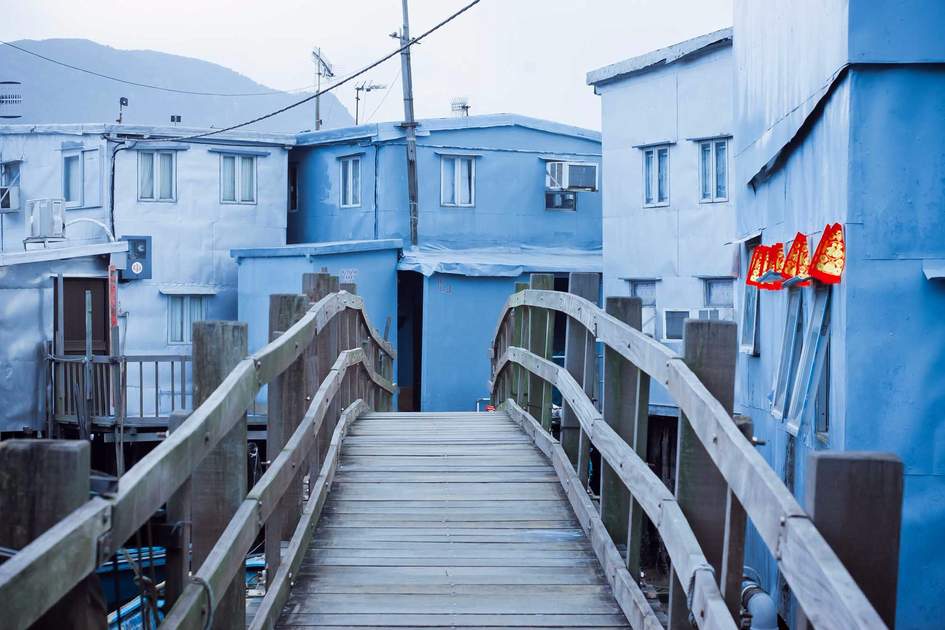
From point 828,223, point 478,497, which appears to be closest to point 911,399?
point 828,223

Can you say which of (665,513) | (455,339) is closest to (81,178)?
(455,339)

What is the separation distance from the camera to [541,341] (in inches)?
341

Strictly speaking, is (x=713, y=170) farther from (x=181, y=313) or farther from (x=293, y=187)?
(x=181, y=313)

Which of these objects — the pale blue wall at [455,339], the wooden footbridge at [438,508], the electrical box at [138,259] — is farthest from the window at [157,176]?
the wooden footbridge at [438,508]

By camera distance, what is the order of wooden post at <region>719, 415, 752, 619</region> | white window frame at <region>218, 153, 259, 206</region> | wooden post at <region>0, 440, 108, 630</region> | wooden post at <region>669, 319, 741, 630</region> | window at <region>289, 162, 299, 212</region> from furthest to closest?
window at <region>289, 162, 299, 212</region>, white window frame at <region>218, 153, 259, 206</region>, wooden post at <region>669, 319, 741, 630</region>, wooden post at <region>719, 415, 752, 619</region>, wooden post at <region>0, 440, 108, 630</region>

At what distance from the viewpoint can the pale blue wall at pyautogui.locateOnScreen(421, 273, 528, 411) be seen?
2455 cm

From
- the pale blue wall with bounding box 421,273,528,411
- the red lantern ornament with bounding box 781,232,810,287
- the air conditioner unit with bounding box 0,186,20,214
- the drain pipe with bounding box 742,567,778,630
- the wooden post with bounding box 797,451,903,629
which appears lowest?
the drain pipe with bounding box 742,567,778,630

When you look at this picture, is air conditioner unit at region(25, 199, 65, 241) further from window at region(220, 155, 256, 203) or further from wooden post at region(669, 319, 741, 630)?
wooden post at region(669, 319, 741, 630)

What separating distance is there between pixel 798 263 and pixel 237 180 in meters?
18.9

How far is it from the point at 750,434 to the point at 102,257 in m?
18.3

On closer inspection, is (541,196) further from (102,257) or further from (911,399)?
(911,399)

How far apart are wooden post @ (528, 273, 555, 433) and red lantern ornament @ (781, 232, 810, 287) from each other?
217 cm

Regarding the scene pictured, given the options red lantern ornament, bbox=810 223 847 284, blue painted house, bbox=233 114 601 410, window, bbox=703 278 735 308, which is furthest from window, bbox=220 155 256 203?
red lantern ornament, bbox=810 223 847 284

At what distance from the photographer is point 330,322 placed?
732 centimetres
